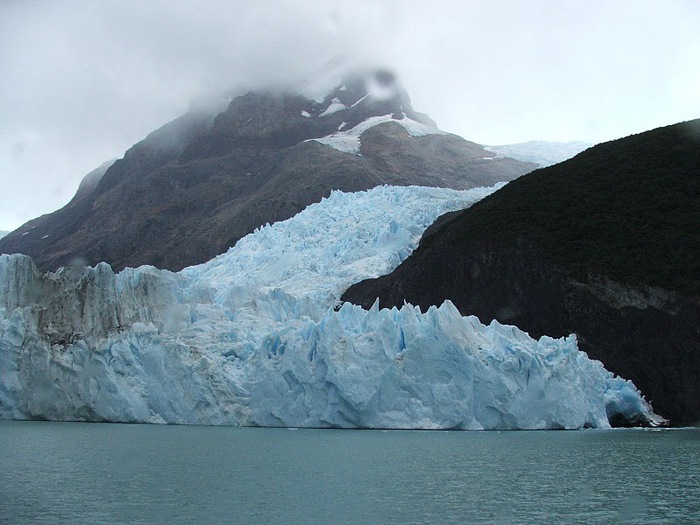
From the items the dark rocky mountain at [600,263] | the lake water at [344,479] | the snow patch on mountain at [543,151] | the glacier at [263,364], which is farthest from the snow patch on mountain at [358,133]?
the lake water at [344,479]

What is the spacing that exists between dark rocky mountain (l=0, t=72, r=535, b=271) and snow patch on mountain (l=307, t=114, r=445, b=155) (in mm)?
274

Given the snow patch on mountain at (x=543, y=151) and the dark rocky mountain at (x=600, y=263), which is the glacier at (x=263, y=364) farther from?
the snow patch on mountain at (x=543, y=151)

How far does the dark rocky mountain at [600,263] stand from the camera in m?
37.0

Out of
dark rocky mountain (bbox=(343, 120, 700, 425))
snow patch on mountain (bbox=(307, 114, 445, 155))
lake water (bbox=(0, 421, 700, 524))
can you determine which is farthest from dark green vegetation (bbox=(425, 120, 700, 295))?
snow patch on mountain (bbox=(307, 114, 445, 155))

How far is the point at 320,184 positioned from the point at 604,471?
2607 inches

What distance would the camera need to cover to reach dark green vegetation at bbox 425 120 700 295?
41.0 meters

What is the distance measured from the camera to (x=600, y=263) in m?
41.9

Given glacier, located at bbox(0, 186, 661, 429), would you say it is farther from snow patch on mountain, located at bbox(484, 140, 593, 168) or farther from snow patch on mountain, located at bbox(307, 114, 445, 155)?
snow patch on mountain, located at bbox(484, 140, 593, 168)

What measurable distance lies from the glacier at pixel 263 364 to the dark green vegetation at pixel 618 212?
31.1 ft

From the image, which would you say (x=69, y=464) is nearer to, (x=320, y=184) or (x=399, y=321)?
(x=399, y=321)

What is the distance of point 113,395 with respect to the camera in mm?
31234

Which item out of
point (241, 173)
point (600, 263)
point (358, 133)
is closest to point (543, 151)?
point (358, 133)

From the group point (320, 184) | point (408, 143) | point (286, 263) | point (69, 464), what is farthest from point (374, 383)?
point (408, 143)

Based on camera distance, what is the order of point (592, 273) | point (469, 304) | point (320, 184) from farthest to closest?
point (320, 184) < point (469, 304) < point (592, 273)
